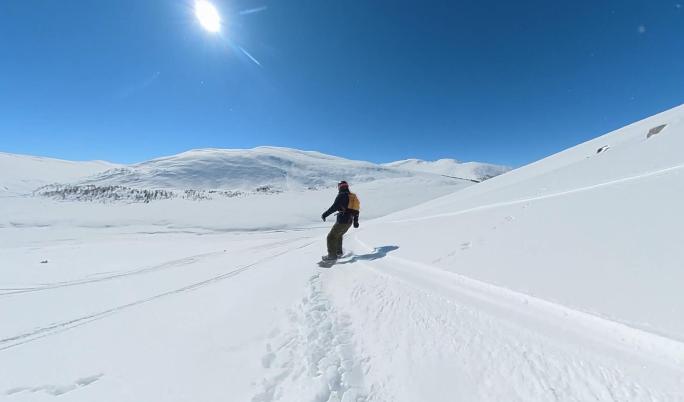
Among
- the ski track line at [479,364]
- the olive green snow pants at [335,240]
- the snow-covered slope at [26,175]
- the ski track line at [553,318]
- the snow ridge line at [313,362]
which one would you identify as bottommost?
the snow ridge line at [313,362]

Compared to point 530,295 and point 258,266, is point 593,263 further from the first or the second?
point 258,266

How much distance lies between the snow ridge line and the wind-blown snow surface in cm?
→ 1

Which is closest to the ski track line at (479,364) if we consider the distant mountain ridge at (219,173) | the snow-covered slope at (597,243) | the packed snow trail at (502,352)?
the packed snow trail at (502,352)

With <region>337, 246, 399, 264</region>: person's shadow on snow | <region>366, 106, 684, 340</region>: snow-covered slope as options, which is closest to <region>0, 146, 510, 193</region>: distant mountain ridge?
<region>337, 246, 399, 264</region>: person's shadow on snow

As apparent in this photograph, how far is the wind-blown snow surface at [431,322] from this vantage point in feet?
6.00

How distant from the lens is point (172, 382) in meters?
2.15

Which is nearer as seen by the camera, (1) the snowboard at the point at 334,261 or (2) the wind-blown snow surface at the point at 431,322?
(2) the wind-blown snow surface at the point at 431,322

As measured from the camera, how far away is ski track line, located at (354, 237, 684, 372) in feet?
5.49

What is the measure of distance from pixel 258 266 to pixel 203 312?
2756 mm

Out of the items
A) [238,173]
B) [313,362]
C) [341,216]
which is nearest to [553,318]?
[313,362]

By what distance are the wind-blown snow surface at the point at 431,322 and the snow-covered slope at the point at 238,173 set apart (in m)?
63.3

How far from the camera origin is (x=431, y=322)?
8.66 ft

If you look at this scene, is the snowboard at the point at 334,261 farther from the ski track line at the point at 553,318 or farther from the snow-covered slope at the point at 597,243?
the ski track line at the point at 553,318

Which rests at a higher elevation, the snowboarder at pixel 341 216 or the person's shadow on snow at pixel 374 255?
the snowboarder at pixel 341 216
